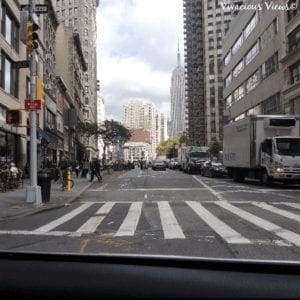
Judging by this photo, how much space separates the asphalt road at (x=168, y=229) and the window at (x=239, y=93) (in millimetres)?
51912

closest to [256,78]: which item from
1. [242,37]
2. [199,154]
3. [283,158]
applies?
[242,37]

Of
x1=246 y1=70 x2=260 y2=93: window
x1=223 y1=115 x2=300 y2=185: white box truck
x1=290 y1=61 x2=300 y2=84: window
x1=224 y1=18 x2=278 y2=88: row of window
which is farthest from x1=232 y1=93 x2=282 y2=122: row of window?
x1=223 y1=115 x2=300 y2=185: white box truck

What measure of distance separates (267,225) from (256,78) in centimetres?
5029

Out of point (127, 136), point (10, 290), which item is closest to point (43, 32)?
point (127, 136)

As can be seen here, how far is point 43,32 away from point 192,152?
19038mm

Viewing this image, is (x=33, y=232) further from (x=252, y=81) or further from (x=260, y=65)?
(x=252, y=81)

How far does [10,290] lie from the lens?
2.03 m

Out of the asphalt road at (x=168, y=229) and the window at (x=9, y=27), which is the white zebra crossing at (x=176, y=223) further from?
the window at (x=9, y=27)

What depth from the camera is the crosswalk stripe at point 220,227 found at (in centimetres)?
1013

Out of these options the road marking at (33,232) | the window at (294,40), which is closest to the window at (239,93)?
the window at (294,40)

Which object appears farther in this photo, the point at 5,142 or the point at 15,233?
the point at 5,142

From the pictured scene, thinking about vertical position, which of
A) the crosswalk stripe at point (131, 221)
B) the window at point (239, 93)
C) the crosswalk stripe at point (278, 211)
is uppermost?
the window at point (239, 93)

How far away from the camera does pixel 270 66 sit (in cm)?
5403

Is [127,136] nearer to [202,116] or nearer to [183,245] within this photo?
[183,245]
